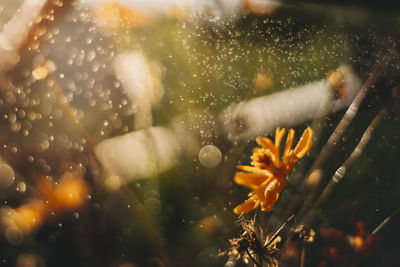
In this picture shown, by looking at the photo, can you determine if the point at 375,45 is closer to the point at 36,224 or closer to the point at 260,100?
the point at 260,100

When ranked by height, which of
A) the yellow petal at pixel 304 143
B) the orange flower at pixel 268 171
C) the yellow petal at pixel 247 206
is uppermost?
the yellow petal at pixel 304 143

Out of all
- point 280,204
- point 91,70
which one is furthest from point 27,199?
point 280,204

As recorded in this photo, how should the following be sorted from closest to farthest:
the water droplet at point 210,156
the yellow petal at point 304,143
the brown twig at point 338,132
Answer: the yellow petal at point 304,143
the brown twig at point 338,132
the water droplet at point 210,156

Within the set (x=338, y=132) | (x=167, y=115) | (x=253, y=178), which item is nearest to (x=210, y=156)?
(x=167, y=115)

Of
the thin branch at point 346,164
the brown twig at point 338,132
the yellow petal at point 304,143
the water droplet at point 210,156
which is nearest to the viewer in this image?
the yellow petal at point 304,143

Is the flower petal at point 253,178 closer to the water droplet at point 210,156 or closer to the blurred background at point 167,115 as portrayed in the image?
the blurred background at point 167,115

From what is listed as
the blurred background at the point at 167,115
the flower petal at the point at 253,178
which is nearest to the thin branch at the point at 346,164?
the blurred background at the point at 167,115

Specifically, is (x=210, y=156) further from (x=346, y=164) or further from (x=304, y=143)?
(x=304, y=143)
